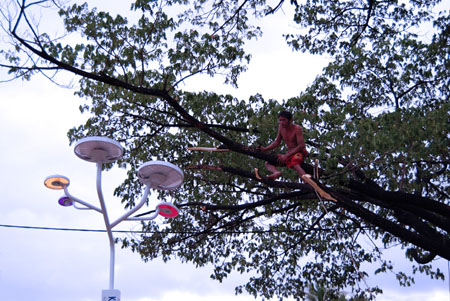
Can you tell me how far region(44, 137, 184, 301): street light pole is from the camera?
25.6 ft

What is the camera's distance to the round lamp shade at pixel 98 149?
7.75 m

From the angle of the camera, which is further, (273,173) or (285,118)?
(273,173)

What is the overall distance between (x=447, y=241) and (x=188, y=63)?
6010 mm

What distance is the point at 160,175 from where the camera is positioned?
8.45 meters

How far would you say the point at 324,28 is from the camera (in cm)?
1234

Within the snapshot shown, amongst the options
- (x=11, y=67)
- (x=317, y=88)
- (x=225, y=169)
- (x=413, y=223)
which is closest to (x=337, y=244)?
(x=413, y=223)

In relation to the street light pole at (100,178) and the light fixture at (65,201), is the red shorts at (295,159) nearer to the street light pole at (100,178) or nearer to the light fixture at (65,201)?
the street light pole at (100,178)

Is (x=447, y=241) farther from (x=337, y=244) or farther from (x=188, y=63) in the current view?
(x=188, y=63)

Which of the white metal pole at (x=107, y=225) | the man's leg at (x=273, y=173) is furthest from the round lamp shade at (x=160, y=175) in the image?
the man's leg at (x=273, y=173)

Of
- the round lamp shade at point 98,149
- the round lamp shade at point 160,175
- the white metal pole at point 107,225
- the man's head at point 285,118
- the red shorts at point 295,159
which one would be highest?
the man's head at point 285,118

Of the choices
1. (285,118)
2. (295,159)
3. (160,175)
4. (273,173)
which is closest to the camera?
(285,118)

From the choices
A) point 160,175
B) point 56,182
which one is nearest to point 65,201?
point 56,182

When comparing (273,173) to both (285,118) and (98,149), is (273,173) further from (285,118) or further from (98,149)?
(98,149)

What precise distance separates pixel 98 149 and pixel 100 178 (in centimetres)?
41
